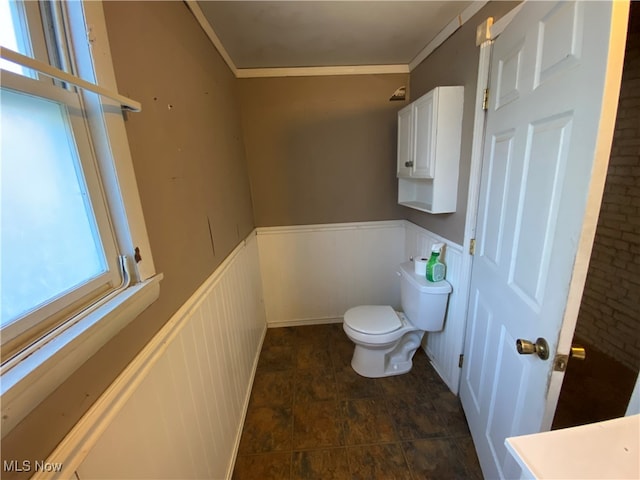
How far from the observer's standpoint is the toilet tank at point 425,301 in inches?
65.8

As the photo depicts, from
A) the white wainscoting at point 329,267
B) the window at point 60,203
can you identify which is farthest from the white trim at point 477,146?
the window at point 60,203

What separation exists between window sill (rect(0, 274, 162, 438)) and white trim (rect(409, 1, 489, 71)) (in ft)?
5.98

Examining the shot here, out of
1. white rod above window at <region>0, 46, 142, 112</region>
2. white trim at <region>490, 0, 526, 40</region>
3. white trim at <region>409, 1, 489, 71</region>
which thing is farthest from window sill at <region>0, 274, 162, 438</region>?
white trim at <region>409, 1, 489, 71</region>

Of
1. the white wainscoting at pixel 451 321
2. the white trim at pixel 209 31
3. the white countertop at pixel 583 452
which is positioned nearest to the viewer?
the white countertop at pixel 583 452

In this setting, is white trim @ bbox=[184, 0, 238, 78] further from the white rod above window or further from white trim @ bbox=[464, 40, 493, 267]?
white trim @ bbox=[464, 40, 493, 267]

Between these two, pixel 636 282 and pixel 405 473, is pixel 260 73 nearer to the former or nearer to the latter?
pixel 405 473

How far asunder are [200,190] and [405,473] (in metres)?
1.62

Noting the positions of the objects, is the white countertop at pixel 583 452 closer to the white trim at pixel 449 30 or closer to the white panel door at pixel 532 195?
the white panel door at pixel 532 195

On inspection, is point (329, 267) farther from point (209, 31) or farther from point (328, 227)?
point (209, 31)

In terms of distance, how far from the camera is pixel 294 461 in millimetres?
1362

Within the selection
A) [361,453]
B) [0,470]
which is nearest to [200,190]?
[0,470]

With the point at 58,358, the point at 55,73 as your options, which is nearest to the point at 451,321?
the point at 58,358

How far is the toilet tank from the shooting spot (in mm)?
1672

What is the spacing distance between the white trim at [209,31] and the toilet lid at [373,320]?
1852mm
